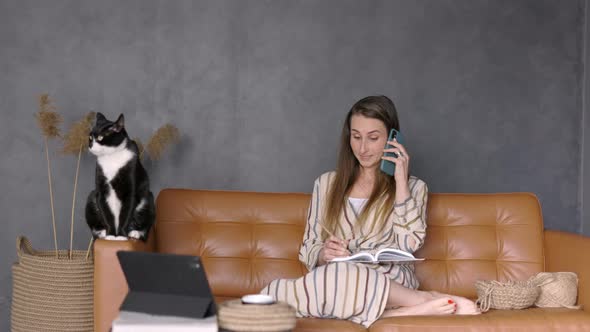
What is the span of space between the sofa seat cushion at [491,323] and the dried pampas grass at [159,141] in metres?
1.60

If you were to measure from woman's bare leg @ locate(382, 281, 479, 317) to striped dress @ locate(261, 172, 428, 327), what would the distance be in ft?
0.28

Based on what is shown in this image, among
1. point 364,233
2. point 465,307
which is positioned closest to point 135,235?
point 364,233

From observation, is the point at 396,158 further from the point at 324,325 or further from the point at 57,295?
the point at 57,295

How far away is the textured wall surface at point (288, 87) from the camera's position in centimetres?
381

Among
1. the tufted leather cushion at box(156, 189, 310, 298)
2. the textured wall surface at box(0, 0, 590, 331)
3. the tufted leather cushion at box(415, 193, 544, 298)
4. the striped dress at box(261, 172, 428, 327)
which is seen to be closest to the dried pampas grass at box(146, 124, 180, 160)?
the textured wall surface at box(0, 0, 590, 331)

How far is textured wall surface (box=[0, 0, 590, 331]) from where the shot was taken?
3.81 meters

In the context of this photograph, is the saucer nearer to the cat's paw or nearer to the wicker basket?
the cat's paw

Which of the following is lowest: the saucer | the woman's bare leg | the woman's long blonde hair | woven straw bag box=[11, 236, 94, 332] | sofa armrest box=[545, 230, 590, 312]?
woven straw bag box=[11, 236, 94, 332]

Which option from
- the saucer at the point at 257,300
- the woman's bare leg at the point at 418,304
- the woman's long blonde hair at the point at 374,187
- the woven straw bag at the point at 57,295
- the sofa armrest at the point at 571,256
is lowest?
the woven straw bag at the point at 57,295

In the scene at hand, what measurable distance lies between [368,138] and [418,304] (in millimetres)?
757

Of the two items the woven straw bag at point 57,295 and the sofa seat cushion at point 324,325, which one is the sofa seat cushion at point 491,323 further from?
the woven straw bag at point 57,295


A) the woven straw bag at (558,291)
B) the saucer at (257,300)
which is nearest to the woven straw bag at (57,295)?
the saucer at (257,300)

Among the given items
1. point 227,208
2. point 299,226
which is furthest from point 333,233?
point 227,208

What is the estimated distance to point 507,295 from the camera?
2.75 metres
